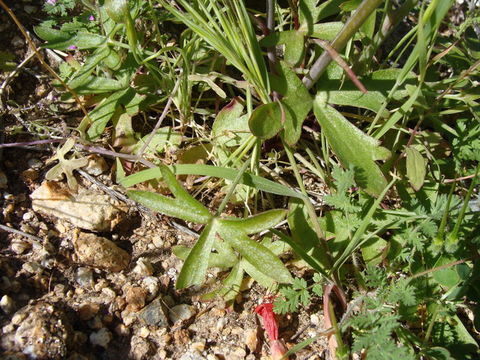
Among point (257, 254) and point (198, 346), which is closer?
point (257, 254)

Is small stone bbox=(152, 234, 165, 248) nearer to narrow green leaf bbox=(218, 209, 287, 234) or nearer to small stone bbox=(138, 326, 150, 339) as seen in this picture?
small stone bbox=(138, 326, 150, 339)

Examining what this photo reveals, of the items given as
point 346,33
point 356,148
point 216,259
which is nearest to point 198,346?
point 216,259

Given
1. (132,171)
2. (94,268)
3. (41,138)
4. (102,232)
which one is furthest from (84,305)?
(41,138)

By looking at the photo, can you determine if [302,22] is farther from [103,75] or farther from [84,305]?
[84,305]

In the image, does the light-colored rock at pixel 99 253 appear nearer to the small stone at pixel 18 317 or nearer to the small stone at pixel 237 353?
the small stone at pixel 18 317

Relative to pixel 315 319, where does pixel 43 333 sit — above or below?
above

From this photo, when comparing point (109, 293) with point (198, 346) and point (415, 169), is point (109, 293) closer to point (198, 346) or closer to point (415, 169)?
point (198, 346)
